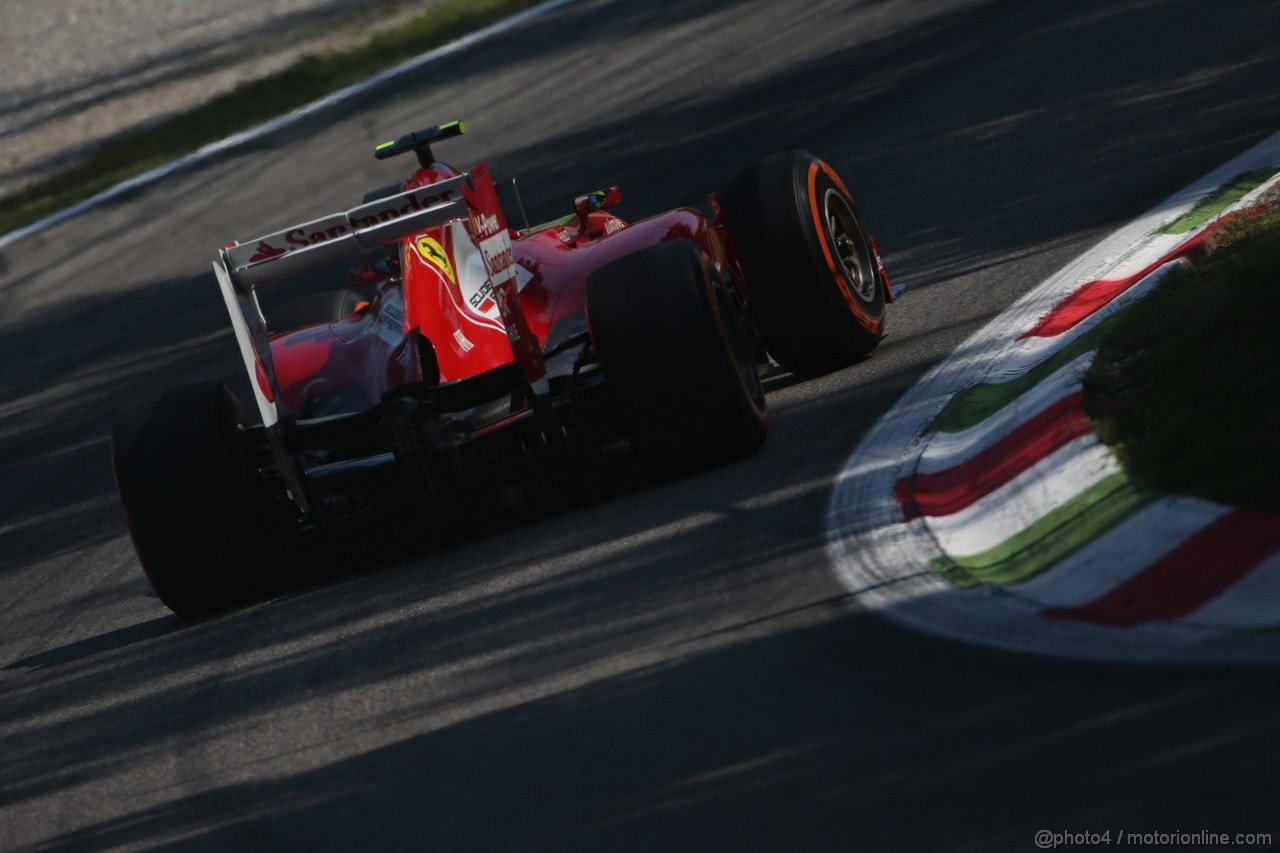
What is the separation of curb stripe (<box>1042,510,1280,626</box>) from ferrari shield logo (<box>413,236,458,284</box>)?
12.4 feet

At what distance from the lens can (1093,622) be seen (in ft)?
15.0

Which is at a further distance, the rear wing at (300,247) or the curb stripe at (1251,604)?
the rear wing at (300,247)

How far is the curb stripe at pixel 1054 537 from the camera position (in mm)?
5000

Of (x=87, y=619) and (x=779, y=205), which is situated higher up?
(x=779, y=205)

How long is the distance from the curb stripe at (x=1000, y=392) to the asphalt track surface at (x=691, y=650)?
0.40 metres

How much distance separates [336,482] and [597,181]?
739 cm

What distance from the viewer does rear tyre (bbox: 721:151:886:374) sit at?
745cm

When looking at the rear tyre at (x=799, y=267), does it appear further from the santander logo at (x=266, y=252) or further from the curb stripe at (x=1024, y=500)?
the curb stripe at (x=1024, y=500)

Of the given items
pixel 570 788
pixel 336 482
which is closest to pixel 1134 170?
pixel 336 482

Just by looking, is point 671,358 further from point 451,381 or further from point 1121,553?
point 1121,553

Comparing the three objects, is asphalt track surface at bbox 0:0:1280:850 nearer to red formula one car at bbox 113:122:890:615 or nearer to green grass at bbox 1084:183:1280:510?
red formula one car at bbox 113:122:890:615

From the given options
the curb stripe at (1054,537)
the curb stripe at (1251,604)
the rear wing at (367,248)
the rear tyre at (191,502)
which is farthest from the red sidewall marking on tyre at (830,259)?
the curb stripe at (1251,604)

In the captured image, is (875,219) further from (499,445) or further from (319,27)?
(319,27)

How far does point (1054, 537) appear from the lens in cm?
511
